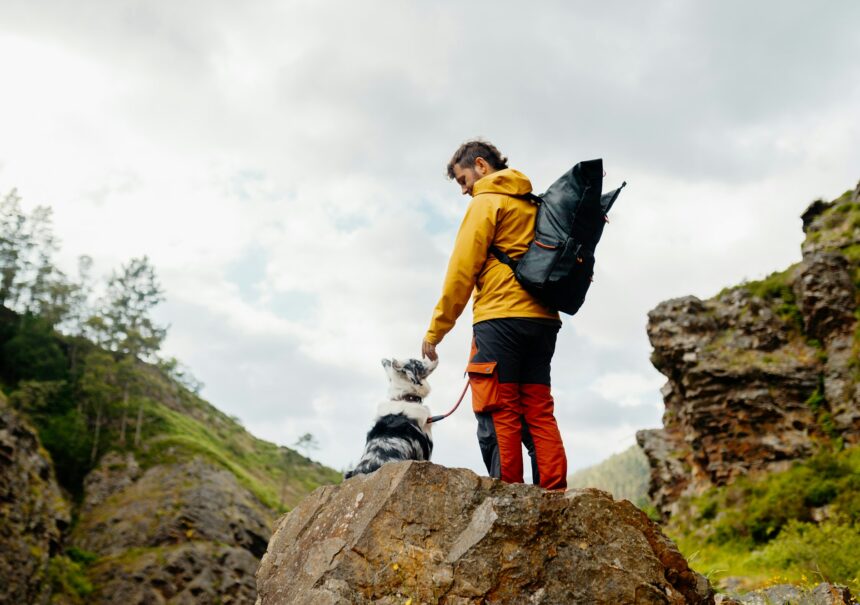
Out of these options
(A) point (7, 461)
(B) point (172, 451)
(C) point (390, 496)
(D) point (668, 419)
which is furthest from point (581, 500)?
(B) point (172, 451)

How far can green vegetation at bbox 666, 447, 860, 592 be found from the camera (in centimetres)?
1255

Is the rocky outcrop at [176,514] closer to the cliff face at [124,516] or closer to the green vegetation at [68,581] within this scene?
the cliff face at [124,516]

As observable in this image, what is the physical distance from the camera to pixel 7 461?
38469mm

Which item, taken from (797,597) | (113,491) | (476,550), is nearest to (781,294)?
(797,597)

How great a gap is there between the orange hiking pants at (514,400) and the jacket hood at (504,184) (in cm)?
110

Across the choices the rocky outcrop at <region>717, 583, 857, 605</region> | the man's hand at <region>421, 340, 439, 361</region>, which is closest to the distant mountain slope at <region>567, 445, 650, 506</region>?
the rocky outcrop at <region>717, 583, 857, 605</region>

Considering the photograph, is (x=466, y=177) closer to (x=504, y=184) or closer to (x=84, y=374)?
(x=504, y=184)

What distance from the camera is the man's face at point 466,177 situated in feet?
18.6

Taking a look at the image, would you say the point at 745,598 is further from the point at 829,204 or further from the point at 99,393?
the point at 99,393

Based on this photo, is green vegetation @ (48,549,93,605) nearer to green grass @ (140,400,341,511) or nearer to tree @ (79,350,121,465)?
green grass @ (140,400,341,511)

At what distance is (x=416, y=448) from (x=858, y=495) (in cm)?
1453

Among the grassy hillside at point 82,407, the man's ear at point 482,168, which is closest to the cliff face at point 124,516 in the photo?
the grassy hillside at point 82,407

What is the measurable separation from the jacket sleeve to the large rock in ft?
4.35

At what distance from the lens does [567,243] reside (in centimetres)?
504
